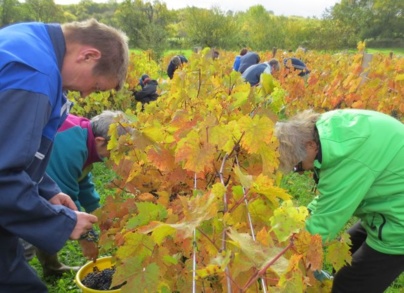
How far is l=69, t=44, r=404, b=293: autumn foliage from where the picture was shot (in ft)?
3.08

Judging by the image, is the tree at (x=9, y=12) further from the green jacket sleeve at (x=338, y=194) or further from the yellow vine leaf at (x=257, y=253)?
the yellow vine leaf at (x=257, y=253)

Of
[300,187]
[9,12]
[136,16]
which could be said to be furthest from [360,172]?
[9,12]

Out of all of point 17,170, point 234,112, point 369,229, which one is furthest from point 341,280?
point 17,170

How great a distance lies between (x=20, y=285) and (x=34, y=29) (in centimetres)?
111

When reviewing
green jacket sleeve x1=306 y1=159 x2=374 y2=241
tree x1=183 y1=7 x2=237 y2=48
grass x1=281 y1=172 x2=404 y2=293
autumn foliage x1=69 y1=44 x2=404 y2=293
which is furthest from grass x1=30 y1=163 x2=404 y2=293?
tree x1=183 y1=7 x2=237 y2=48

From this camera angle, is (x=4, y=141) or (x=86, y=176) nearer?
(x=4, y=141)

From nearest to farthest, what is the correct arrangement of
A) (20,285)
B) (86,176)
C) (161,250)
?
1. (161,250)
2. (20,285)
3. (86,176)

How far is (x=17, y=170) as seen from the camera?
1312 millimetres

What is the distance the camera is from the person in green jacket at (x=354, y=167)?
6.30 ft

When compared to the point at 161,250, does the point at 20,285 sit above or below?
below

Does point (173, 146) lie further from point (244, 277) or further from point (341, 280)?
point (341, 280)

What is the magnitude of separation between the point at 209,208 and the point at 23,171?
2.20 ft

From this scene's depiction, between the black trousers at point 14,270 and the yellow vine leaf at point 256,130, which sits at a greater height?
the yellow vine leaf at point 256,130

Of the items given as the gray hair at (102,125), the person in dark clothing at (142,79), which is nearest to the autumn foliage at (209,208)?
the gray hair at (102,125)
